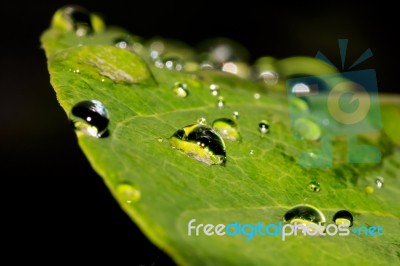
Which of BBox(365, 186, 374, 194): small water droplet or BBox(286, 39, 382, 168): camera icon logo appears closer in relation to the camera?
BBox(365, 186, 374, 194): small water droplet

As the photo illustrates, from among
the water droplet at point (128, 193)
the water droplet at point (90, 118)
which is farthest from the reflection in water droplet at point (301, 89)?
the water droplet at point (128, 193)

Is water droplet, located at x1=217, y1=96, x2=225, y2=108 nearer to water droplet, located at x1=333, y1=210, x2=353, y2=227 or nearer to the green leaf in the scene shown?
the green leaf

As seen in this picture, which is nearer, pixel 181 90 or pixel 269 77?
pixel 181 90

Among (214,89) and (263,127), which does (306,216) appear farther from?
(214,89)

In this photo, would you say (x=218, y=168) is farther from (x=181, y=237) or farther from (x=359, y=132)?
(x=359, y=132)

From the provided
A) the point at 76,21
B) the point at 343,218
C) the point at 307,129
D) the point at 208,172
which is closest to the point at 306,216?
the point at 343,218

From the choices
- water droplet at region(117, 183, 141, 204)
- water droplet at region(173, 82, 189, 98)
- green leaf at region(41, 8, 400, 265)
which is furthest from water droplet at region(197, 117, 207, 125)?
Result: water droplet at region(117, 183, 141, 204)

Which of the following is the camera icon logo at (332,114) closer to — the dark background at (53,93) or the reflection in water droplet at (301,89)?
the reflection in water droplet at (301,89)
